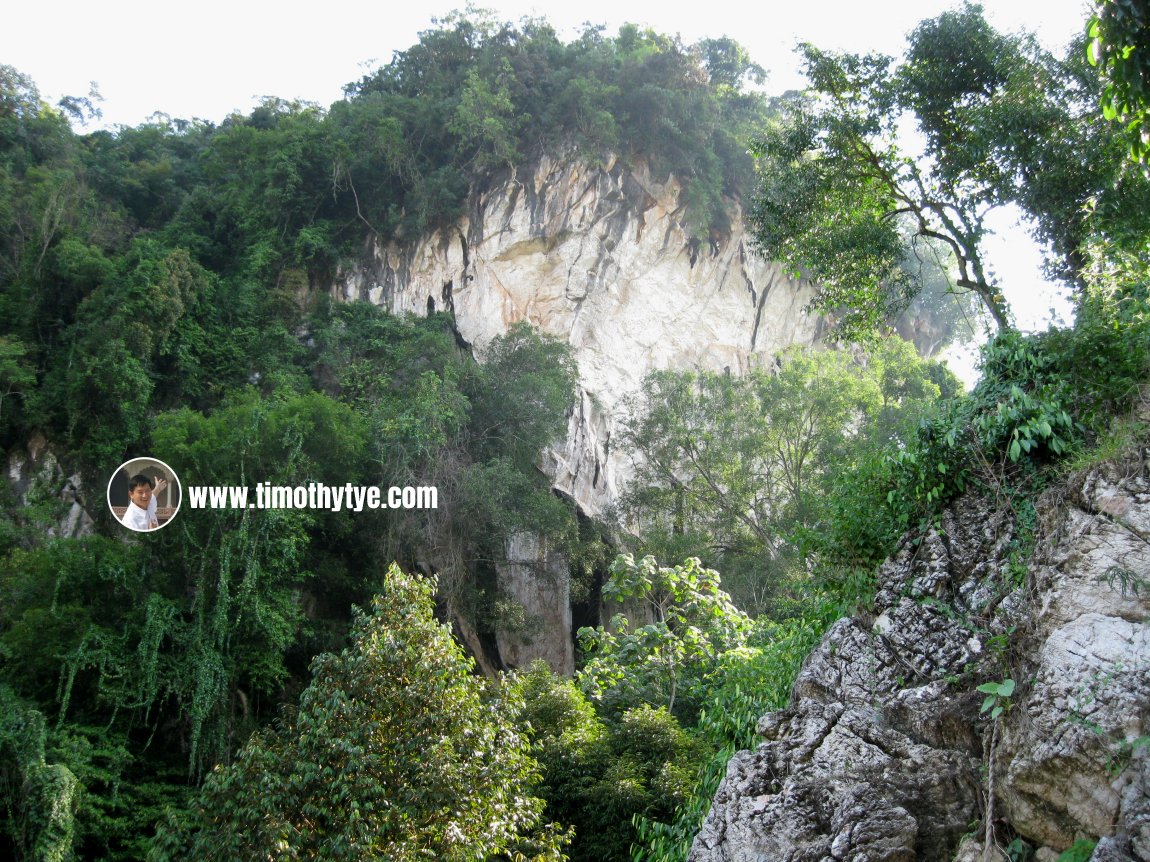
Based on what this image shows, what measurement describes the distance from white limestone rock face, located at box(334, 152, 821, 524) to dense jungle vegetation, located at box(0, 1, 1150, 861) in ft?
2.31

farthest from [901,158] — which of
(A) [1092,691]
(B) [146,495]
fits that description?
(B) [146,495]

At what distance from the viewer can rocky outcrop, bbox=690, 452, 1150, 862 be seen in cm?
418

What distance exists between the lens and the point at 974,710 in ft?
16.4

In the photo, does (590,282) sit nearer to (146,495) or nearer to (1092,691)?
(146,495)

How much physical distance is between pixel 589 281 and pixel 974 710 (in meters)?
18.1

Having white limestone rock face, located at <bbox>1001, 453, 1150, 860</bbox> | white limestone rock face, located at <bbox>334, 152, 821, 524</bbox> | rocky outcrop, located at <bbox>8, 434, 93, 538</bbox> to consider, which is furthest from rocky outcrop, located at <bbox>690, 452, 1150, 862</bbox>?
white limestone rock face, located at <bbox>334, 152, 821, 524</bbox>

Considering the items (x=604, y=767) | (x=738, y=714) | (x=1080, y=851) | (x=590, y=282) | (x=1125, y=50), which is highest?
(x=590, y=282)

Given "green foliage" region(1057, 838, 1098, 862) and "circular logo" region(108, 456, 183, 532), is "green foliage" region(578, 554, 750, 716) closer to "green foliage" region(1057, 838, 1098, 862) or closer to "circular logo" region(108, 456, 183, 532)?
"circular logo" region(108, 456, 183, 532)

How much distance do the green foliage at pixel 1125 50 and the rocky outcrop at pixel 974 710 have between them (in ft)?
6.06

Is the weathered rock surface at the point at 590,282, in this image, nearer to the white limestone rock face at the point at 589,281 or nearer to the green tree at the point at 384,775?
the white limestone rock face at the point at 589,281

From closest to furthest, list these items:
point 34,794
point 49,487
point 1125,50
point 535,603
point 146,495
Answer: point 1125,50
point 34,794
point 146,495
point 49,487
point 535,603

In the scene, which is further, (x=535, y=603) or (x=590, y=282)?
(x=590, y=282)

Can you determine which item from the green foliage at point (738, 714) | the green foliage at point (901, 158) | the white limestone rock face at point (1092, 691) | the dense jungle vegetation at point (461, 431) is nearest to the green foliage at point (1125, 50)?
the dense jungle vegetation at point (461, 431)

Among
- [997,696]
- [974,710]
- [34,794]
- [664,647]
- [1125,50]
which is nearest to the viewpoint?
[1125,50]
